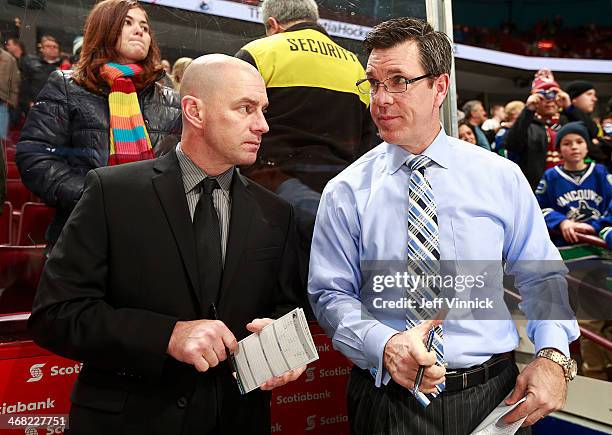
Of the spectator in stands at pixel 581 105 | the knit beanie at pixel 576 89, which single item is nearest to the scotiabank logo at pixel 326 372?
the spectator in stands at pixel 581 105

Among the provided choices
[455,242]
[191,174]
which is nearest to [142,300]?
[191,174]

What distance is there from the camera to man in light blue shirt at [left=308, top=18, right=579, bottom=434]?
147 centimetres

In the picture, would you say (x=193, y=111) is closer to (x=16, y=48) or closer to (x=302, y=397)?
(x=16, y=48)

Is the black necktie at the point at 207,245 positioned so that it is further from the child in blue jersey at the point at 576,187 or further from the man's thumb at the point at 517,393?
the child in blue jersey at the point at 576,187

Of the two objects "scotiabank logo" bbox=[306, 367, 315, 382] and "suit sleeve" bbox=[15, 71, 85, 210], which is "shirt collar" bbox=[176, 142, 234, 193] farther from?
"scotiabank logo" bbox=[306, 367, 315, 382]

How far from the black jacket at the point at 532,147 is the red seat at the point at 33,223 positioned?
10.3 ft

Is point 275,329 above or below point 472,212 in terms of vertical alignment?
below

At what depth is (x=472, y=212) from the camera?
154 centimetres

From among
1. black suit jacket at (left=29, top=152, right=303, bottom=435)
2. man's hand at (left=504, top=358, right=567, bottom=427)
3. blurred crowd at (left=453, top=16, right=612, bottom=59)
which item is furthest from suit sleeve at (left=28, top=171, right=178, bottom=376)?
blurred crowd at (left=453, top=16, right=612, bottom=59)

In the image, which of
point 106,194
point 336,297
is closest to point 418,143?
point 336,297

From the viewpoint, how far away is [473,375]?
149cm

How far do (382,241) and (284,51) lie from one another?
103cm

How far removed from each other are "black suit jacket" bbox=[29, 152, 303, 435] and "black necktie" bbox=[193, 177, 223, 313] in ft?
0.06

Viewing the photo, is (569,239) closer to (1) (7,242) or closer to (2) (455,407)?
(2) (455,407)
